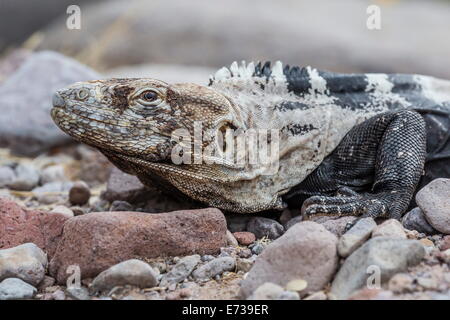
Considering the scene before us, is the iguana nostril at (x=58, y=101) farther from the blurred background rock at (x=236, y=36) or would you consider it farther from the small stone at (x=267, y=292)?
the blurred background rock at (x=236, y=36)

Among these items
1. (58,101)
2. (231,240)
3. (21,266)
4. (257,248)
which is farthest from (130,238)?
(58,101)

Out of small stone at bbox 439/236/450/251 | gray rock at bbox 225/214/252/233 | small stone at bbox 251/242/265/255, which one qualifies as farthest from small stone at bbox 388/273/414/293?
gray rock at bbox 225/214/252/233

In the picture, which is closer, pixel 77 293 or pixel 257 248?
pixel 77 293

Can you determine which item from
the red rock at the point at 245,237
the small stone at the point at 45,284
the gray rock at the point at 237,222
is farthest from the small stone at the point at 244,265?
the small stone at the point at 45,284

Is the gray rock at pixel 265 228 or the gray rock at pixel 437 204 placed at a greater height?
the gray rock at pixel 437 204

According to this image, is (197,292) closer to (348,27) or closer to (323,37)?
(323,37)

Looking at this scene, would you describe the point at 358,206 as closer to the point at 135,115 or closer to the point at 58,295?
the point at 135,115
